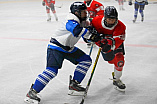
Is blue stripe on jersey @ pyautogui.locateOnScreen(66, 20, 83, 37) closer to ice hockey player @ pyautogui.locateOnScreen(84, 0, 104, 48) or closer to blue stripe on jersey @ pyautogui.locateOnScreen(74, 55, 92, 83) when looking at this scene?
blue stripe on jersey @ pyautogui.locateOnScreen(74, 55, 92, 83)

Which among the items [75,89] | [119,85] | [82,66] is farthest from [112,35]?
[75,89]

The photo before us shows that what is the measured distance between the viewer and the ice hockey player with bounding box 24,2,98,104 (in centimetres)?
239

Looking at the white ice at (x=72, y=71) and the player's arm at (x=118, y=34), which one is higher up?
the player's arm at (x=118, y=34)

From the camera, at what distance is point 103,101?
2658mm

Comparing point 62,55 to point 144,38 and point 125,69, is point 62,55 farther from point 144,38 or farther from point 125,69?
point 144,38

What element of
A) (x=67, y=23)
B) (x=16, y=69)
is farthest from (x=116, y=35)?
(x=16, y=69)

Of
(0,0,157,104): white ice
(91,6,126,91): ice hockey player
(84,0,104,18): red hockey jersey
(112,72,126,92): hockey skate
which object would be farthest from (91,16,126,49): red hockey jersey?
(84,0,104,18): red hockey jersey

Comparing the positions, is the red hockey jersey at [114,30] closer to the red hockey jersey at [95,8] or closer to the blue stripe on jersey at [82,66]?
the blue stripe on jersey at [82,66]

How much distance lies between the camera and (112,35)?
9.07ft

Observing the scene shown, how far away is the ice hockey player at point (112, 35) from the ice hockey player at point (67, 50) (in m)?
0.21

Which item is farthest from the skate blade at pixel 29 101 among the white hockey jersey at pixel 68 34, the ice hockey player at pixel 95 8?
the ice hockey player at pixel 95 8

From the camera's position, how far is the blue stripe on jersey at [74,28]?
234 cm

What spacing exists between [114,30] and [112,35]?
8 centimetres

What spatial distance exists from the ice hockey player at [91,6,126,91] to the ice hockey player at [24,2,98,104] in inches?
8.3
